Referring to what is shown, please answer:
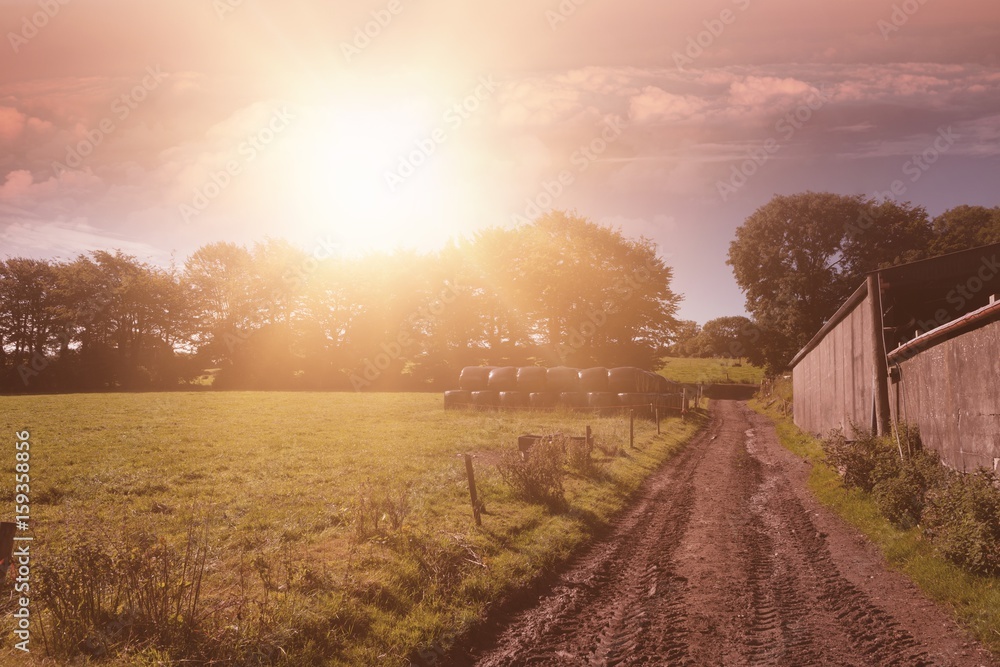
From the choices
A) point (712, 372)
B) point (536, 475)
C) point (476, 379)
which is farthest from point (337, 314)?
point (536, 475)

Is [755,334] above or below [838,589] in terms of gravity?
above

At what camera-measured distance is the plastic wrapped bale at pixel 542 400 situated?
97.2 ft

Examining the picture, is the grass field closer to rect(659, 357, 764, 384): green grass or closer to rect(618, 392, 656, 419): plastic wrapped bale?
rect(618, 392, 656, 419): plastic wrapped bale

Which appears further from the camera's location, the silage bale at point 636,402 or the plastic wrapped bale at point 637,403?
the silage bale at point 636,402

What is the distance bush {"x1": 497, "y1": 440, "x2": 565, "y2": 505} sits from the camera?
10625 millimetres

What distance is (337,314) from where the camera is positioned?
5959 cm

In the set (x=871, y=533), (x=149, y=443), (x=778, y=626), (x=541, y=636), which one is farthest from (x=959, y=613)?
(x=149, y=443)

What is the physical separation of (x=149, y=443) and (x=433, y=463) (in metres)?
9.49

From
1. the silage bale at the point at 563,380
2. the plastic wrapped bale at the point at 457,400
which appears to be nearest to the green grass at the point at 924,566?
the silage bale at the point at 563,380

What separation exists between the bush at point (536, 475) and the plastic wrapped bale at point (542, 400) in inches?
711

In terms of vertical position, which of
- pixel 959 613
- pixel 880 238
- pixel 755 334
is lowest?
pixel 959 613

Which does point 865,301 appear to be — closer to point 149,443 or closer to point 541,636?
point 541,636

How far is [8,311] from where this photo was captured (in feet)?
169

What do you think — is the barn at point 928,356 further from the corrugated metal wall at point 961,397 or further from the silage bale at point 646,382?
the silage bale at point 646,382
